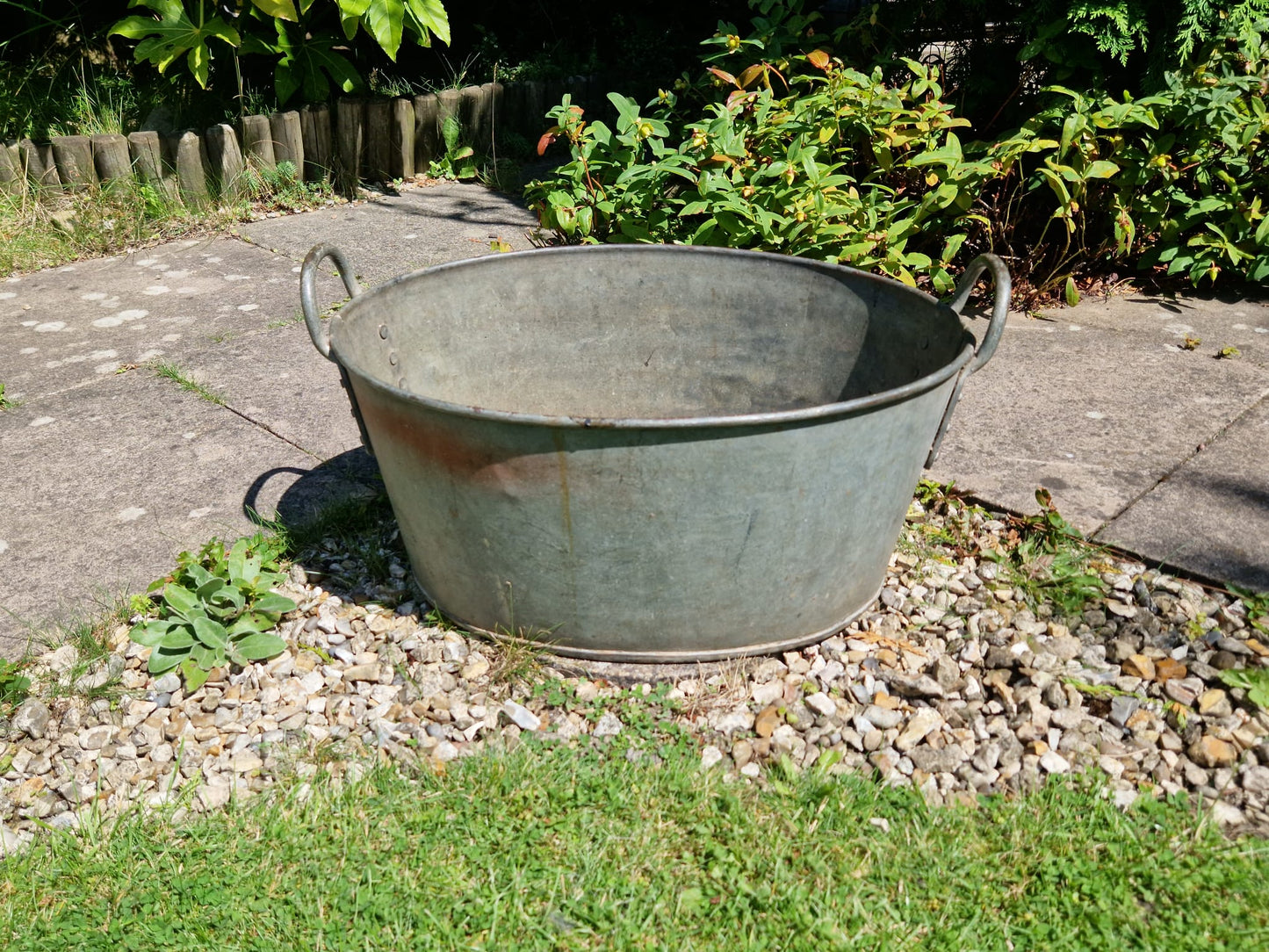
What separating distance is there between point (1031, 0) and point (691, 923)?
3920 mm

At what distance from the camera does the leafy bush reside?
354 centimetres

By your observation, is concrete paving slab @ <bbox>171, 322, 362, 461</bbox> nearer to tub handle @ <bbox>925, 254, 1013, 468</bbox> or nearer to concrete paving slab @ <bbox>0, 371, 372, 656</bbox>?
concrete paving slab @ <bbox>0, 371, 372, 656</bbox>

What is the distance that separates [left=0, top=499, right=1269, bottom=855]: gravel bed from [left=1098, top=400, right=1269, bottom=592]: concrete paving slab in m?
0.10

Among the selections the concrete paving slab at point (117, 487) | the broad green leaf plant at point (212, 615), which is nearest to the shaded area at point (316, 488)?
the concrete paving slab at point (117, 487)

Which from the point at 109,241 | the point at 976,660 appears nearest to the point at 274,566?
the point at 976,660

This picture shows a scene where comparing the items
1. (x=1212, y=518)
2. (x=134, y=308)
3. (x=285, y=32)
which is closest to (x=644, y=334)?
(x=1212, y=518)

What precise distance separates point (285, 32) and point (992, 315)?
4.27 meters

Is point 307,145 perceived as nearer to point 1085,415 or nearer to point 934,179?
point 934,179

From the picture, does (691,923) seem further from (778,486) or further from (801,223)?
(801,223)

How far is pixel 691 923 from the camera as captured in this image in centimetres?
169

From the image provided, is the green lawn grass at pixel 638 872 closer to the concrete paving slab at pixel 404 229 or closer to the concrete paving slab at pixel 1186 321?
the concrete paving slab at pixel 1186 321

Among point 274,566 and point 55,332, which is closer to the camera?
point 274,566

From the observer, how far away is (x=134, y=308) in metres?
3.98

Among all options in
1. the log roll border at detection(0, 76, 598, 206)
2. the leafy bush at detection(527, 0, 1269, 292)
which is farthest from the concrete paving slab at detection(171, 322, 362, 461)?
the log roll border at detection(0, 76, 598, 206)
